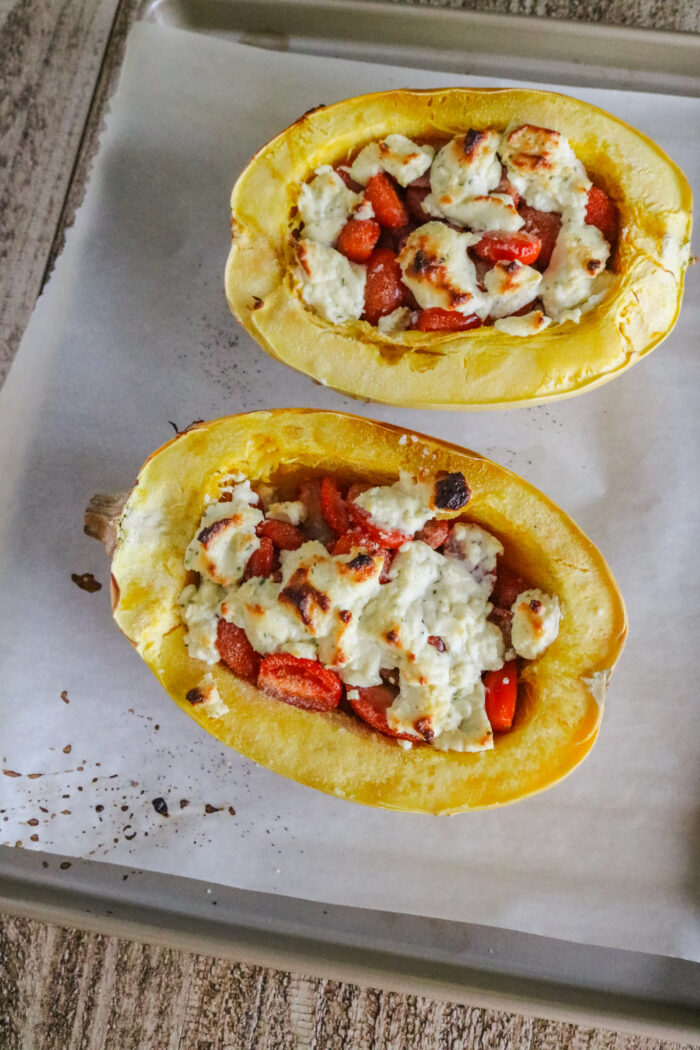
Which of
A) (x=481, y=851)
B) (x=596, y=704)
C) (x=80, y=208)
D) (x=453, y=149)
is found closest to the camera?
(x=596, y=704)

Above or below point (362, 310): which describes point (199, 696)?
below

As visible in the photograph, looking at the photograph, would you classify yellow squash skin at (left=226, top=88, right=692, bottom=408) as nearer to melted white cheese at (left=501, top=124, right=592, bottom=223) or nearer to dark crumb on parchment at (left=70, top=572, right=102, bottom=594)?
melted white cheese at (left=501, top=124, right=592, bottom=223)

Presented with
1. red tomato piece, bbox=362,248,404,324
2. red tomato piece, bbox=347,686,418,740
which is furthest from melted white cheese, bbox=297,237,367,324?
red tomato piece, bbox=347,686,418,740

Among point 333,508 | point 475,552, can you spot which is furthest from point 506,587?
point 333,508

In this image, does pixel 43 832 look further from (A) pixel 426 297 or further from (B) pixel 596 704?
(A) pixel 426 297

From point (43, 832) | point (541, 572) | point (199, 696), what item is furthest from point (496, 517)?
point (43, 832)

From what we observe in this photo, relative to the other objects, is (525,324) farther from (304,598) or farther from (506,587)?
(304,598)
